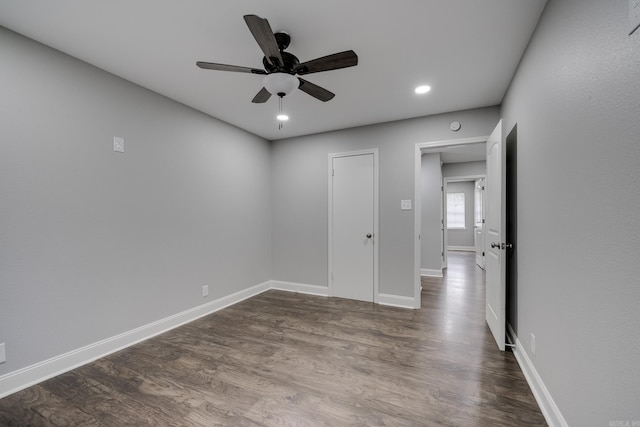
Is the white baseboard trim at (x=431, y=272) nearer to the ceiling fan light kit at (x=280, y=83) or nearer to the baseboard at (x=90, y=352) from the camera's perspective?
the baseboard at (x=90, y=352)

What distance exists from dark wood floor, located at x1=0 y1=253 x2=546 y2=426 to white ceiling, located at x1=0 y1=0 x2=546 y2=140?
102 inches

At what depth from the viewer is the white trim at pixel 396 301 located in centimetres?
358

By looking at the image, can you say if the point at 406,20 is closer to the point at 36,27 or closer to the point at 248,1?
the point at 248,1

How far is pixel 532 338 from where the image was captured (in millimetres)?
1922

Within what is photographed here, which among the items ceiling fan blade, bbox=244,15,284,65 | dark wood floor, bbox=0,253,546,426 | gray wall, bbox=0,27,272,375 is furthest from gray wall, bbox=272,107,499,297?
ceiling fan blade, bbox=244,15,284,65

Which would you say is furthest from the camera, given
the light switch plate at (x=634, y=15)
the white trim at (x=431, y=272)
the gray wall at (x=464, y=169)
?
the gray wall at (x=464, y=169)

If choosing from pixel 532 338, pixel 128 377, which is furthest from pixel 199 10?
pixel 532 338

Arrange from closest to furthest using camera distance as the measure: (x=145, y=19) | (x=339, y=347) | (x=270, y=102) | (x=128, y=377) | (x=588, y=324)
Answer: (x=588, y=324) → (x=145, y=19) → (x=128, y=377) → (x=339, y=347) → (x=270, y=102)

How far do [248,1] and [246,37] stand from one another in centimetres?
35

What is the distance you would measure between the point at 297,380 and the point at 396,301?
2077mm

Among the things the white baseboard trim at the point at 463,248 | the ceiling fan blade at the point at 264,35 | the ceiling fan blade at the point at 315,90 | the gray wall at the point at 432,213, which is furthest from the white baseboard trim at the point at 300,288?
the white baseboard trim at the point at 463,248

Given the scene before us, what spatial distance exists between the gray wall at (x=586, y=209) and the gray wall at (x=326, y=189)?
1.64m

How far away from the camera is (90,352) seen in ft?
7.47

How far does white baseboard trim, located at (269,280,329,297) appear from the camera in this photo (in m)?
4.19
